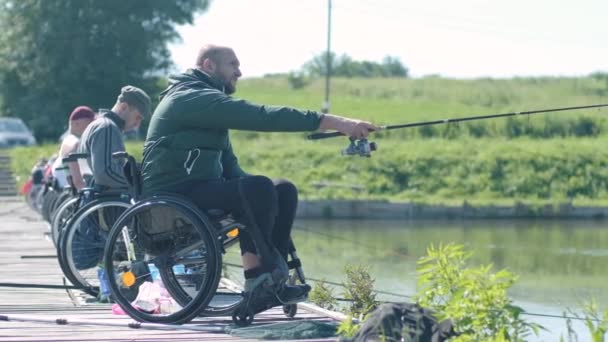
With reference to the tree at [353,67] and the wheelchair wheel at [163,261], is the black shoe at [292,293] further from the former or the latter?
the tree at [353,67]

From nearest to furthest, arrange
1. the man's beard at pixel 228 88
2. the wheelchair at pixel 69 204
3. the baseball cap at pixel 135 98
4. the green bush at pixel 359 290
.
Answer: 1. the man's beard at pixel 228 88
2. the green bush at pixel 359 290
3. the baseball cap at pixel 135 98
4. the wheelchair at pixel 69 204

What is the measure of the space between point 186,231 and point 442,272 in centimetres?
151

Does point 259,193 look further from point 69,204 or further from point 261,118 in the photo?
point 69,204

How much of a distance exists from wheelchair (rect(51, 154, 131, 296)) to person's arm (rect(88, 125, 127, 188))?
0.09 metres

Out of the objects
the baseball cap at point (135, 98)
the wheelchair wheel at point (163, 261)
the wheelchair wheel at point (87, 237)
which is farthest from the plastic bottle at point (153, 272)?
the baseball cap at point (135, 98)

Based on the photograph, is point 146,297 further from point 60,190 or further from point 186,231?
point 60,190

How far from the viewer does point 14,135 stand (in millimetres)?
41438

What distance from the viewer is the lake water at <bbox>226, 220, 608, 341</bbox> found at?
1227 cm

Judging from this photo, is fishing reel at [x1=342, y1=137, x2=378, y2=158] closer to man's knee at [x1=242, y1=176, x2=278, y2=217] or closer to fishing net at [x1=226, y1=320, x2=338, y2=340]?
man's knee at [x1=242, y1=176, x2=278, y2=217]

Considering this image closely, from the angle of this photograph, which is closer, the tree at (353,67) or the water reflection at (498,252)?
the water reflection at (498,252)

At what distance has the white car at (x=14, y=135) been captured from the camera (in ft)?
134

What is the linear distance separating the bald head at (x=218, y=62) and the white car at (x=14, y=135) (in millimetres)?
35568

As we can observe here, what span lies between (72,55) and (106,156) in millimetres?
45733

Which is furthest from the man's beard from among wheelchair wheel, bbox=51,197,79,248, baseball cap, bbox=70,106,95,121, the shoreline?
the shoreline
